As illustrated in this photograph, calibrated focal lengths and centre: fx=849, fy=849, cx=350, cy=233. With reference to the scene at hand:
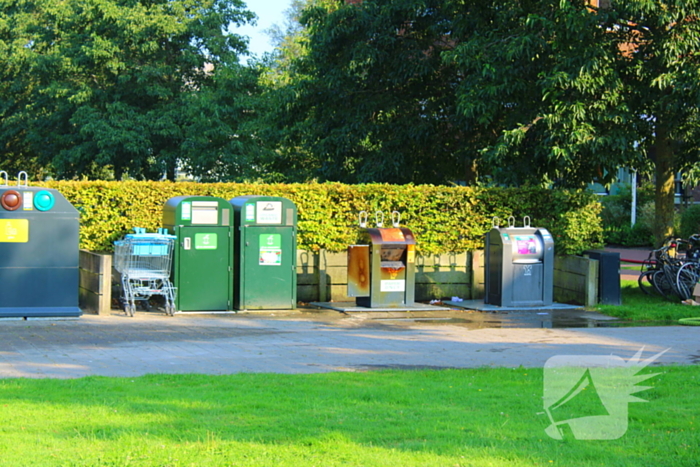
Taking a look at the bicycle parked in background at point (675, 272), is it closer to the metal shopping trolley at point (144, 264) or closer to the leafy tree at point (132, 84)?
the metal shopping trolley at point (144, 264)

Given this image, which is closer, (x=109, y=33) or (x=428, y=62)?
(x=428, y=62)

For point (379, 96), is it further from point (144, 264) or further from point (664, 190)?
point (144, 264)

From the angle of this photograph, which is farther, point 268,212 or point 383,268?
point 383,268

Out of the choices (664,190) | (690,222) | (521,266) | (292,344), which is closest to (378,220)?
(521,266)

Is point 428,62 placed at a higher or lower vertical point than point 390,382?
higher

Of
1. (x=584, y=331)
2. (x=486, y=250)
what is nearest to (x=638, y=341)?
(x=584, y=331)

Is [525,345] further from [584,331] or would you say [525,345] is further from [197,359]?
[197,359]

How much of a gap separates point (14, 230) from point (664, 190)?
1197 centimetres

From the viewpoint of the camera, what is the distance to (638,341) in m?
10.4

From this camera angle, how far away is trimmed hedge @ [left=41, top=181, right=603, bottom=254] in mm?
13531

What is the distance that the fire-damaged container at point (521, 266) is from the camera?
1392 cm

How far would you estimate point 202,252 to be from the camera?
42.6ft

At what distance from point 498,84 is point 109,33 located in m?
21.6
